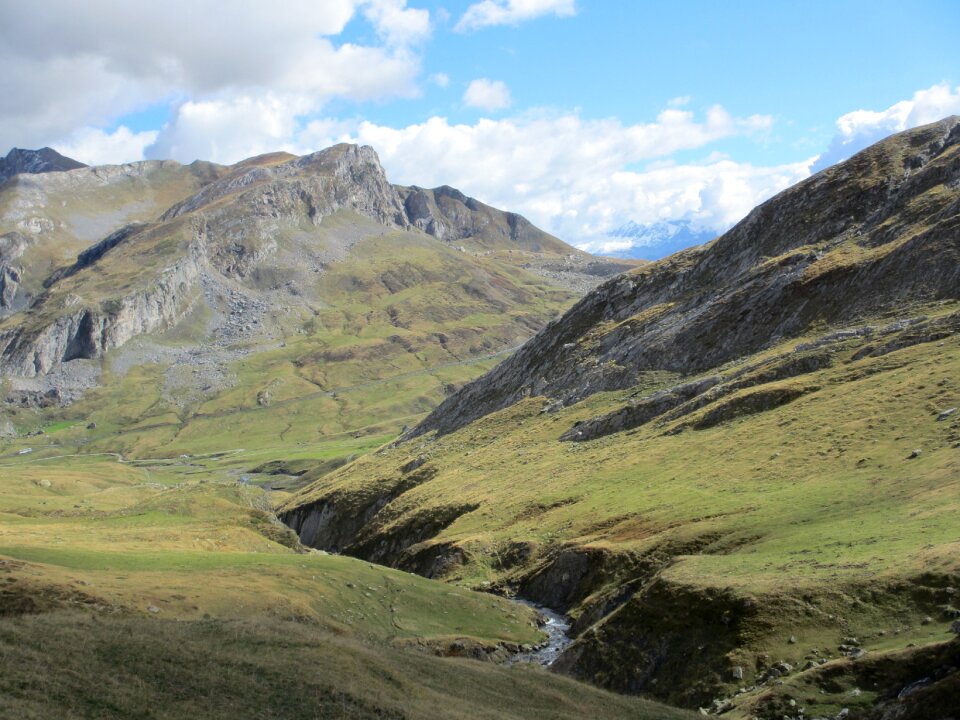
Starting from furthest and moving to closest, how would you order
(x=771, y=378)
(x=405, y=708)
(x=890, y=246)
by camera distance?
(x=890, y=246), (x=771, y=378), (x=405, y=708)

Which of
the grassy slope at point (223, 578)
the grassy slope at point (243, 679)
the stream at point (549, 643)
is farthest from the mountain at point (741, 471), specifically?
the grassy slope at point (223, 578)

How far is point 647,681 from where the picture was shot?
155ft

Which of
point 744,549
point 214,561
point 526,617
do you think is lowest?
point 526,617

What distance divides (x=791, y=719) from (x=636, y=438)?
69909mm

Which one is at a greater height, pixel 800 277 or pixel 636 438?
pixel 800 277

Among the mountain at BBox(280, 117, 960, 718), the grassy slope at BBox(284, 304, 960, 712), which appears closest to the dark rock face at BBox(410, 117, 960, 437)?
the mountain at BBox(280, 117, 960, 718)

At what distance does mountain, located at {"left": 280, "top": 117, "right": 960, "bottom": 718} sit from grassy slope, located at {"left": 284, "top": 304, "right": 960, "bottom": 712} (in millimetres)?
238

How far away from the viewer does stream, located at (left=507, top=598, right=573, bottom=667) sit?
56969 mm

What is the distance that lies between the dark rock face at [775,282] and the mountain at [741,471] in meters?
0.49

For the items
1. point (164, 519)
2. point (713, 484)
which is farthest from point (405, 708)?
point (164, 519)

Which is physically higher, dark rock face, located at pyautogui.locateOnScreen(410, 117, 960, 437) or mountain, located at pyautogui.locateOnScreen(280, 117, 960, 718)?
dark rock face, located at pyautogui.locateOnScreen(410, 117, 960, 437)

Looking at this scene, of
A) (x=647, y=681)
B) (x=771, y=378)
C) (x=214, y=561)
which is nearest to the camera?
(x=647, y=681)

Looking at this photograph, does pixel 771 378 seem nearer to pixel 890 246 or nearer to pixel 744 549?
pixel 890 246

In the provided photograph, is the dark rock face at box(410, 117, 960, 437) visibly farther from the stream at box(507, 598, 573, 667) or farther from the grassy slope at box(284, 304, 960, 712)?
the stream at box(507, 598, 573, 667)
